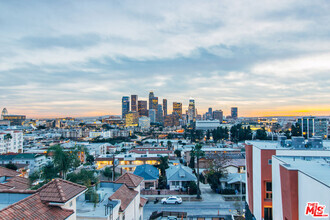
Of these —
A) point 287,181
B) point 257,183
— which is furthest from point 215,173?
point 287,181

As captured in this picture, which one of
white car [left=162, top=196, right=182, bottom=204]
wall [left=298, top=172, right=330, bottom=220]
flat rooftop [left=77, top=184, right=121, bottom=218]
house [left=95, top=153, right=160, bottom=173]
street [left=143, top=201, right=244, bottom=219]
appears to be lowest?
street [left=143, top=201, right=244, bottom=219]

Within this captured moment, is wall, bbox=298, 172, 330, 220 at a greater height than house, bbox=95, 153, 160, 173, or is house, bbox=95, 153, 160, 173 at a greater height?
wall, bbox=298, 172, 330, 220

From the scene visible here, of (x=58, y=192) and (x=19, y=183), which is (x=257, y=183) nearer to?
(x=58, y=192)

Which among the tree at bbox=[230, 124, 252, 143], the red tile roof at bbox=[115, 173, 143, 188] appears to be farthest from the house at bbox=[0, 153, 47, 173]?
the tree at bbox=[230, 124, 252, 143]

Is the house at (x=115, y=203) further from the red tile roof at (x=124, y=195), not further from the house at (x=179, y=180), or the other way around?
the house at (x=179, y=180)

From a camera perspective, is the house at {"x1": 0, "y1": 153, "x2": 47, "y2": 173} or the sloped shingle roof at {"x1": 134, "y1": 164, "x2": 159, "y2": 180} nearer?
the sloped shingle roof at {"x1": 134, "y1": 164, "x2": 159, "y2": 180}

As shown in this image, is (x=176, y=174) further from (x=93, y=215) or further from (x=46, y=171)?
(x=93, y=215)

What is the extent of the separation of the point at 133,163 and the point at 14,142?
56145 mm

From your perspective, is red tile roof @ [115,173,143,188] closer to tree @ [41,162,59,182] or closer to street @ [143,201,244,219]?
street @ [143,201,244,219]

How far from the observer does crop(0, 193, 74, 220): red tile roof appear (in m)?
8.13

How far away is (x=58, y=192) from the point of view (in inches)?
400

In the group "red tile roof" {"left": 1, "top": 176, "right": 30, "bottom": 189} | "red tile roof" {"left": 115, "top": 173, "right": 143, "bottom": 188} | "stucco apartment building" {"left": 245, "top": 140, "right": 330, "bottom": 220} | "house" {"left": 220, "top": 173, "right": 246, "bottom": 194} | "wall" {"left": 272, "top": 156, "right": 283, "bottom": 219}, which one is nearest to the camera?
"stucco apartment building" {"left": 245, "top": 140, "right": 330, "bottom": 220}

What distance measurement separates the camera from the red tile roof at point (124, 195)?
15414mm

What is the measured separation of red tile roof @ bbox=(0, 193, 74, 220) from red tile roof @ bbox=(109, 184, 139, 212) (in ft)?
18.6
